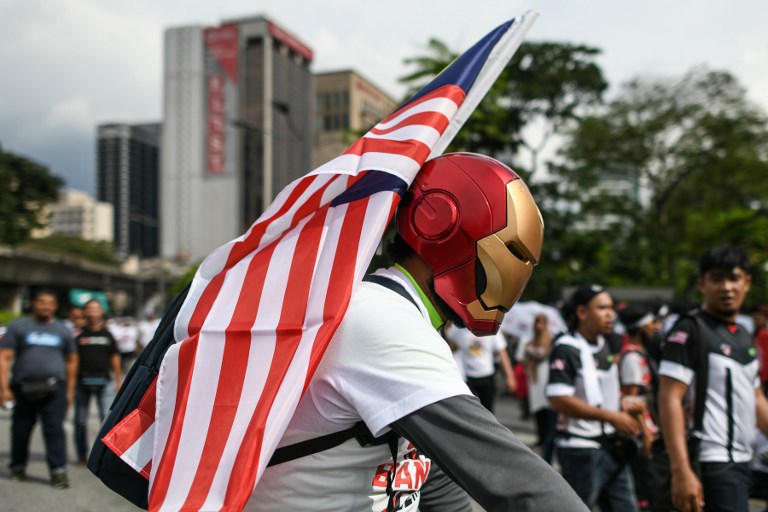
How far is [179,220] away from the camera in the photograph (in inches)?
3521

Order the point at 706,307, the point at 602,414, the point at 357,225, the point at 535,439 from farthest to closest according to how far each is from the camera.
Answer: the point at 535,439 < the point at 602,414 < the point at 706,307 < the point at 357,225

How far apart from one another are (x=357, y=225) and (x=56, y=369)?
673 centimetres

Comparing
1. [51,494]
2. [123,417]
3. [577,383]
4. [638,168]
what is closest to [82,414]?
[51,494]

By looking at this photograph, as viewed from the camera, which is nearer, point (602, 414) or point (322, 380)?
point (322, 380)

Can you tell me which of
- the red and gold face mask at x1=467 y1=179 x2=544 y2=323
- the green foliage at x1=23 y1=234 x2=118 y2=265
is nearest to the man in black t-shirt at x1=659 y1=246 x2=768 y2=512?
the red and gold face mask at x1=467 y1=179 x2=544 y2=323

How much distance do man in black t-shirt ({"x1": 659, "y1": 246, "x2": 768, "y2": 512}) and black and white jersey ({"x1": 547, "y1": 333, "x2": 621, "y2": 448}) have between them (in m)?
0.77

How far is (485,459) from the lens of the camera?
1.37 metres

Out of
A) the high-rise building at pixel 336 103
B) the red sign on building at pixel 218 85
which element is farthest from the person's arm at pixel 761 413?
the high-rise building at pixel 336 103

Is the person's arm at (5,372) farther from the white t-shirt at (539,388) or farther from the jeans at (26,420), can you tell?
the white t-shirt at (539,388)

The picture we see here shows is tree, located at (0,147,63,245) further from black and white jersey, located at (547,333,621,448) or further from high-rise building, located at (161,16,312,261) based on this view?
black and white jersey, located at (547,333,621,448)

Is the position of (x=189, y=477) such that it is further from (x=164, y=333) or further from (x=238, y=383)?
(x=164, y=333)

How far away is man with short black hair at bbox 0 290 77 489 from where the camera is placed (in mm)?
7133

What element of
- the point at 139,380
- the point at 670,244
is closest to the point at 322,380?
the point at 139,380

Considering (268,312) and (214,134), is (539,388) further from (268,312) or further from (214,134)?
(214,134)
